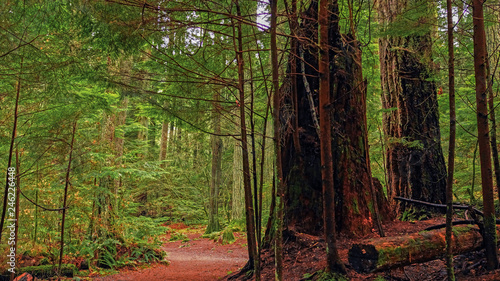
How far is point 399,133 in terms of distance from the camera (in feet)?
21.6

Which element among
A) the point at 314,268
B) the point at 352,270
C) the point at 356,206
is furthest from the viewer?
the point at 356,206

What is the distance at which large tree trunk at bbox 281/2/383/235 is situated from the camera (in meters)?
4.97

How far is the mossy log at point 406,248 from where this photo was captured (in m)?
3.39

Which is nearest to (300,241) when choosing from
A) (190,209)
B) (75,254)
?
(75,254)

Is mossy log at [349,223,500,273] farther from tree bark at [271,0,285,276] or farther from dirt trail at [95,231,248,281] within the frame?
dirt trail at [95,231,248,281]

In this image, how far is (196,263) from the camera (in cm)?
941

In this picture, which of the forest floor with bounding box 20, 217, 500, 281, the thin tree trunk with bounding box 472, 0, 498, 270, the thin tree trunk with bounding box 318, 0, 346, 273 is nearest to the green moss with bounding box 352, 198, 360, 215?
the forest floor with bounding box 20, 217, 500, 281

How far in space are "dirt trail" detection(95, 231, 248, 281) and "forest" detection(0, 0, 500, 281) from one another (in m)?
0.13

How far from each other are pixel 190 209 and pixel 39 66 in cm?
1612

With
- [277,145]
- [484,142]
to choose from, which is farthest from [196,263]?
[484,142]

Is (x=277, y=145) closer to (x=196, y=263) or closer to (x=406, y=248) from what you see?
(x=406, y=248)

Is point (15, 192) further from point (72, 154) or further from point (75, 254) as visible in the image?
point (75, 254)

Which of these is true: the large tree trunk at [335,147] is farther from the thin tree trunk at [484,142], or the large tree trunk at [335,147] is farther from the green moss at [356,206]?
the thin tree trunk at [484,142]

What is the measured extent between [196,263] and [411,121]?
7.12 meters
